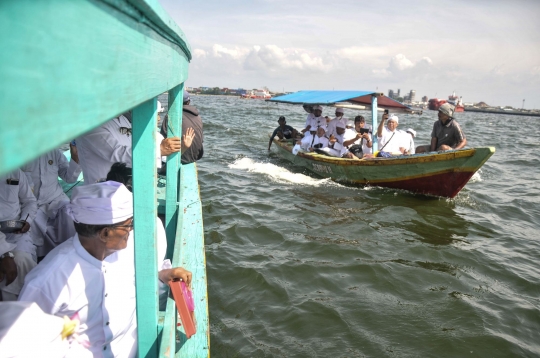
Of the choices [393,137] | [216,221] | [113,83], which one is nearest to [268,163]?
[393,137]

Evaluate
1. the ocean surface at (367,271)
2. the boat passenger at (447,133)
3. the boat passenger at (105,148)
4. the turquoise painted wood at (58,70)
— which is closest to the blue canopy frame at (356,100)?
the boat passenger at (447,133)

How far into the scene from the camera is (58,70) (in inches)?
20.0

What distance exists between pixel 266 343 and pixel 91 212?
8.14 feet

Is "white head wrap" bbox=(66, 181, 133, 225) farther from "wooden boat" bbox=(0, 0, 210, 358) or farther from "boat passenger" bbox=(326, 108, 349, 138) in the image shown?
"boat passenger" bbox=(326, 108, 349, 138)

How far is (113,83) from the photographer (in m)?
0.72

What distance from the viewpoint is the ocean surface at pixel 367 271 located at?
12.8 feet

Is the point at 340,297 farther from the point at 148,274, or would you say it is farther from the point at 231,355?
the point at 148,274

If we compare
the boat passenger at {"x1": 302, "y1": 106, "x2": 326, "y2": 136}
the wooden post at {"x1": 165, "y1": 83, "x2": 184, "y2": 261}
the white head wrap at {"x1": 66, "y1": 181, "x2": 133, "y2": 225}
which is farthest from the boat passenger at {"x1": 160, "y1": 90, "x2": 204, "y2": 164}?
the boat passenger at {"x1": 302, "y1": 106, "x2": 326, "y2": 136}

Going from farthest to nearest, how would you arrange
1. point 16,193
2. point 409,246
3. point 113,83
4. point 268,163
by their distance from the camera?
point 268,163 → point 409,246 → point 16,193 → point 113,83

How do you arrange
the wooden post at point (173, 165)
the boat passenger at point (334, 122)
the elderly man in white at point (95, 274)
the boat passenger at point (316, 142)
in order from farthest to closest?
the boat passenger at point (316, 142)
the boat passenger at point (334, 122)
the wooden post at point (173, 165)
the elderly man in white at point (95, 274)

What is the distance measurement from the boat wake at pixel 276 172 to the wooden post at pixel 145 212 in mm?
7660

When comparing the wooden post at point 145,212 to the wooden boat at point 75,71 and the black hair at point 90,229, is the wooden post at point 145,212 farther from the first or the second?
the black hair at point 90,229

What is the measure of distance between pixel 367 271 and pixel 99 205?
159 inches

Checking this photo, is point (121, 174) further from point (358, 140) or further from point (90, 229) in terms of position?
point (358, 140)
